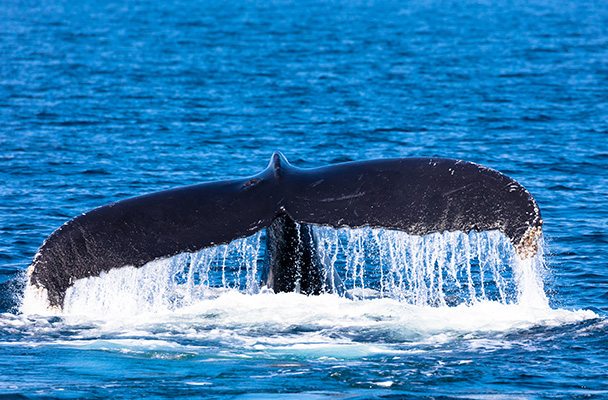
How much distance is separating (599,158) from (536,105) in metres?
6.07

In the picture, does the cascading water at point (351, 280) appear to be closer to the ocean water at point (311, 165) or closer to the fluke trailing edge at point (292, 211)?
the ocean water at point (311, 165)

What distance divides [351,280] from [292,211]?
3.14 metres

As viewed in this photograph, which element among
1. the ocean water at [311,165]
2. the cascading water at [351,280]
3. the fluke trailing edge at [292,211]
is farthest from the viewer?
the cascading water at [351,280]

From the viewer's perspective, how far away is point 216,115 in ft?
78.0

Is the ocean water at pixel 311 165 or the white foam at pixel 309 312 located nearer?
the ocean water at pixel 311 165

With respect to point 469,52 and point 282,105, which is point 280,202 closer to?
point 282,105

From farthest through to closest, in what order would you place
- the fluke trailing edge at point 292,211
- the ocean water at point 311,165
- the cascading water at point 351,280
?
1. the cascading water at point 351,280
2. the ocean water at point 311,165
3. the fluke trailing edge at point 292,211

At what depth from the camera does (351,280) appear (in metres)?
12.1

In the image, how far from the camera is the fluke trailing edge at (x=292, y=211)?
867 centimetres

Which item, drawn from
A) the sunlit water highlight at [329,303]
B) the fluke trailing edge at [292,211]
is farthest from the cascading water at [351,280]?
the fluke trailing edge at [292,211]

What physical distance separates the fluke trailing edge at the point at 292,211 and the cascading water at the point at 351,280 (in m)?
0.14

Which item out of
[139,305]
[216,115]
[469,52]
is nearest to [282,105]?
[216,115]

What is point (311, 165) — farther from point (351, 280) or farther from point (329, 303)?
point (329, 303)

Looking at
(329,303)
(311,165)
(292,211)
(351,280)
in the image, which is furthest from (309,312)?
(311,165)
